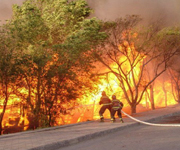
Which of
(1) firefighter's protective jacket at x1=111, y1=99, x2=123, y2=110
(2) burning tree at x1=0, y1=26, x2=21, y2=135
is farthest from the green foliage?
(1) firefighter's protective jacket at x1=111, y1=99, x2=123, y2=110

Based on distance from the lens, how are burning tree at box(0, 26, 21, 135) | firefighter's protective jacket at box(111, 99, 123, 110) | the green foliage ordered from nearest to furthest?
burning tree at box(0, 26, 21, 135), firefighter's protective jacket at box(111, 99, 123, 110), the green foliage

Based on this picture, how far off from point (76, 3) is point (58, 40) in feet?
12.3

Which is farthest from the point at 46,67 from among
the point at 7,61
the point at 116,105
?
the point at 116,105

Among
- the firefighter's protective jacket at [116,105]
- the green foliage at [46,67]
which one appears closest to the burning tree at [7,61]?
the green foliage at [46,67]

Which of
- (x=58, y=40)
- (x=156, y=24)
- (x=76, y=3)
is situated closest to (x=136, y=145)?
(x=58, y=40)

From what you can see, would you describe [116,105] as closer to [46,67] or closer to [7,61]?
[46,67]

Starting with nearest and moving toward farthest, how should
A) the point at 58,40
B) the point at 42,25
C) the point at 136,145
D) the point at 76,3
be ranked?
the point at 136,145 → the point at 42,25 → the point at 58,40 → the point at 76,3

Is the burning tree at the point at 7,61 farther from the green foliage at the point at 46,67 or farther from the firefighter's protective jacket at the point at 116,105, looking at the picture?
the firefighter's protective jacket at the point at 116,105

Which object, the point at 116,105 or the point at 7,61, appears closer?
the point at 7,61

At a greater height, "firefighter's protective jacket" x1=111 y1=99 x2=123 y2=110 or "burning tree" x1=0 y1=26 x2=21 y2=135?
"burning tree" x1=0 y1=26 x2=21 y2=135

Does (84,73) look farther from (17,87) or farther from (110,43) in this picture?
(110,43)

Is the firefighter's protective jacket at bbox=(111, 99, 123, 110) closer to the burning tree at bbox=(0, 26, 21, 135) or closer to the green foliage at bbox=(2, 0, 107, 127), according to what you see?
the green foliage at bbox=(2, 0, 107, 127)

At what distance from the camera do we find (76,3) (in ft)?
71.2

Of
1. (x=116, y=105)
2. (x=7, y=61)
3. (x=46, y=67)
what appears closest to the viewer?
(x=7, y=61)
